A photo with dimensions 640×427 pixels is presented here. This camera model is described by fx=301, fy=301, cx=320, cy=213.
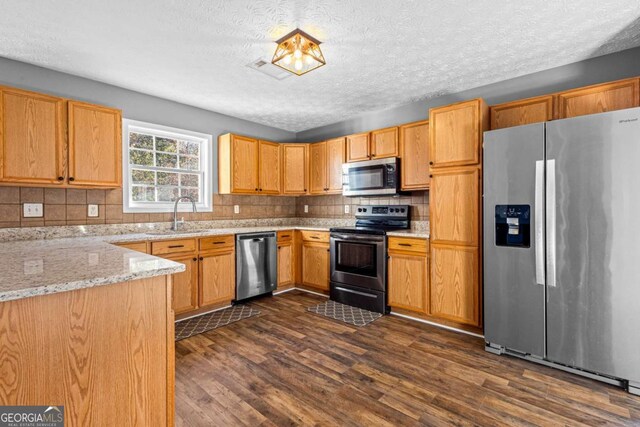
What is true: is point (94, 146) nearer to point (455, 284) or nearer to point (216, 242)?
point (216, 242)

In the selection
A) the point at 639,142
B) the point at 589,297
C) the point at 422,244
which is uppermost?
the point at 639,142

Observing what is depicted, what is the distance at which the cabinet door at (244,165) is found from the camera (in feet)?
13.1

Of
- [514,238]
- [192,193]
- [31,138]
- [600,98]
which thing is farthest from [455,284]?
[31,138]

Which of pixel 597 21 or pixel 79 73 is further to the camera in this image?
pixel 79 73

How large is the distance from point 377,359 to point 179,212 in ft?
9.23

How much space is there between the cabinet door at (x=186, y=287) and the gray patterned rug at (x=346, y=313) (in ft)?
4.23

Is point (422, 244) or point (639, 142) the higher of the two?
point (639, 142)

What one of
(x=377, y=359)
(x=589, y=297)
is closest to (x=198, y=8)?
(x=377, y=359)

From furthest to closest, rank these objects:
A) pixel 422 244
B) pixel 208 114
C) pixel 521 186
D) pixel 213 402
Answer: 1. pixel 208 114
2. pixel 422 244
3. pixel 521 186
4. pixel 213 402

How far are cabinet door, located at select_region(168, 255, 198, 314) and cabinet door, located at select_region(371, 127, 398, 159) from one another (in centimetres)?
250

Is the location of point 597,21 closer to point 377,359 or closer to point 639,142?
point 639,142

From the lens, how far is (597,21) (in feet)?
6.95

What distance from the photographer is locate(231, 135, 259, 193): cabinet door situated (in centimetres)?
398

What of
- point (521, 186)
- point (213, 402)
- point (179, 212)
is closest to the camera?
point (213, 402)
